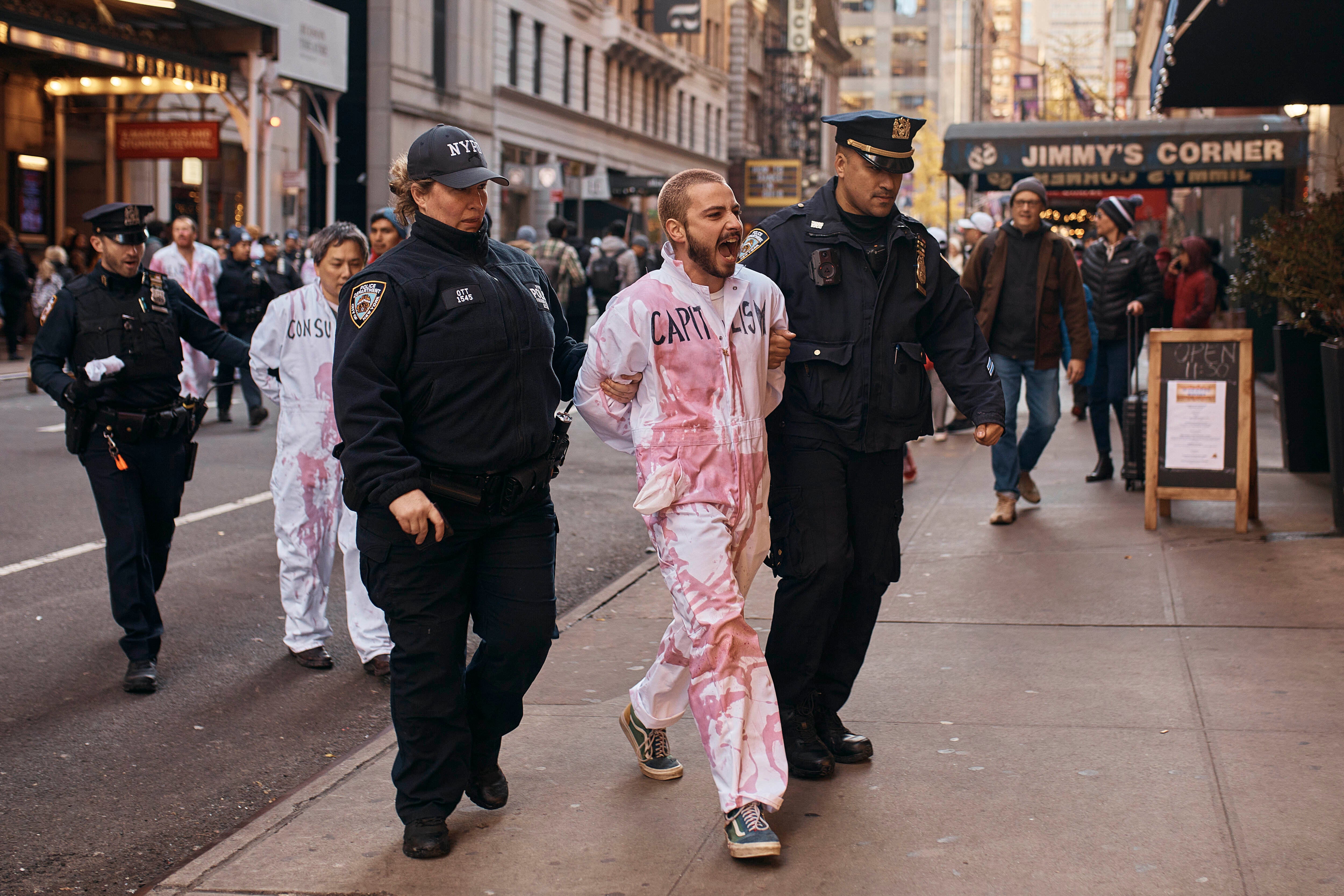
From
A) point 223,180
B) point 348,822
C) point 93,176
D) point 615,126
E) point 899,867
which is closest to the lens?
point 899,867

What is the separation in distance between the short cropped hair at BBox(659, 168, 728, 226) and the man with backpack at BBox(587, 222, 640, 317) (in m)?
16.4

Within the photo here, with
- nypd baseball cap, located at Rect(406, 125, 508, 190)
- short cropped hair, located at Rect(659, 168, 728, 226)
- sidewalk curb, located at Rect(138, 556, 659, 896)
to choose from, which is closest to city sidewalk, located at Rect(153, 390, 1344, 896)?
sidewalk curb, located at Rect(138, 556, 659, 896)

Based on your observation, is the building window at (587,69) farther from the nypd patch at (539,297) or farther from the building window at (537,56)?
the nypd patch at (539,297)

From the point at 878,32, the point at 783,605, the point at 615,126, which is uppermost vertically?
the point at 878,32

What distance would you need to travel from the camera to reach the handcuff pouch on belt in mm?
3941

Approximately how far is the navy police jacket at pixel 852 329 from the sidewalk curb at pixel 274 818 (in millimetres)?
1157

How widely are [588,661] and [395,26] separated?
34.9 m

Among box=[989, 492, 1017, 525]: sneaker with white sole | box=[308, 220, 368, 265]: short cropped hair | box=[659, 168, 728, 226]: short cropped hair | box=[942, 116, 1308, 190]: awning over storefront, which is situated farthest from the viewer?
box=[942, 116, 1308, 190]: awning over storefront

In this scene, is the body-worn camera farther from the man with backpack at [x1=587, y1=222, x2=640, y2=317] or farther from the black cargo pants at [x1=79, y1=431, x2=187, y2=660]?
the man with backpack at [x1=587, y1=222, x2=640, y2=317]

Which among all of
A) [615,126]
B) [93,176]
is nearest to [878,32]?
[615,126]

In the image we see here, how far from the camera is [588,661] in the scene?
6082mm

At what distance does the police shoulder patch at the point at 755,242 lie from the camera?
4559 millimetres

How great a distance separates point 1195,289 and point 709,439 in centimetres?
1049

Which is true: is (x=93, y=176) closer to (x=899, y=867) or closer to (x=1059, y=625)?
(x=1059, y=625)
